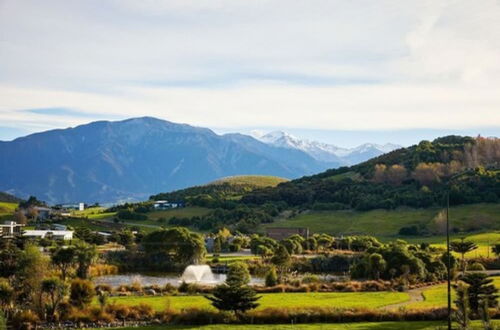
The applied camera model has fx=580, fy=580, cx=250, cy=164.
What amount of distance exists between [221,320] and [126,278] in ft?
100

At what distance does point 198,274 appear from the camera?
71188 millimetres

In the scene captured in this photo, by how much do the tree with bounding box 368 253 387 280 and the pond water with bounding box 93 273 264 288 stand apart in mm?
12058

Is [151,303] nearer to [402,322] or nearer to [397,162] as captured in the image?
[402,322]

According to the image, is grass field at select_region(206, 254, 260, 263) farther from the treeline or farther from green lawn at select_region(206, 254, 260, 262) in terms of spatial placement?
the treeline

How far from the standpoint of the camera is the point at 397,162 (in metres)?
197

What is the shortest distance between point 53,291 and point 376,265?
3539 centimetres

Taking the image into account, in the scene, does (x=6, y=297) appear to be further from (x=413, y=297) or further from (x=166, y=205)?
(x=166, y=205)

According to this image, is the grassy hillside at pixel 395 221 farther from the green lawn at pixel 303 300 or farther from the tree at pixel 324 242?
the green lawn at pixel 303 300

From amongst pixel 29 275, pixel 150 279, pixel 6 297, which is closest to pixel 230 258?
pixel 150 279

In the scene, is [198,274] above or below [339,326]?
below

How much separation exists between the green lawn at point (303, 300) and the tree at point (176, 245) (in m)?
29.3

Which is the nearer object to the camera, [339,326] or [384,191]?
[339,326]

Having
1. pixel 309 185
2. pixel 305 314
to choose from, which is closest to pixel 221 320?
pixel 305 314

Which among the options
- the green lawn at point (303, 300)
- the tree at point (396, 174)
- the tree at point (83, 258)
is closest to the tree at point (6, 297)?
the green lawn at point (303, 300)
